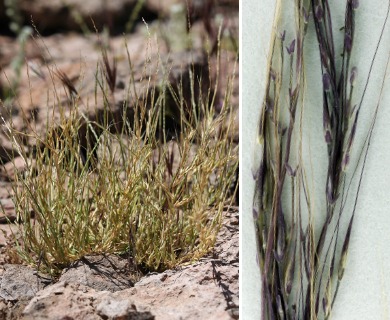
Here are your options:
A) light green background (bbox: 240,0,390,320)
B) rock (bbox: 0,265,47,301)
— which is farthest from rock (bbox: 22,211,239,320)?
light green background (bbox: 240,0,390,320)

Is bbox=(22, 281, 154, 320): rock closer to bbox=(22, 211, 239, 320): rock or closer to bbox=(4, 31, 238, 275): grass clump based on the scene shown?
bbox=(22, 211, 239, 320): rock

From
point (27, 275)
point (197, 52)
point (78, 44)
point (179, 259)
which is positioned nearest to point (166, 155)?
point (179, 259)

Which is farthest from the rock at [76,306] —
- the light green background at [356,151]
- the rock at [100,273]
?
the light green background at [356,151]

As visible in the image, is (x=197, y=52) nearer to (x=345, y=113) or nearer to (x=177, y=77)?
(x=177, y=77)

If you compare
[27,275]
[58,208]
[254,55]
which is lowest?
[27,275]

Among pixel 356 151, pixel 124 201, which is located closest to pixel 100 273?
pixel 124 201

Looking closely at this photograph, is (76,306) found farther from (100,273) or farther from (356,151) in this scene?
(356,151)
